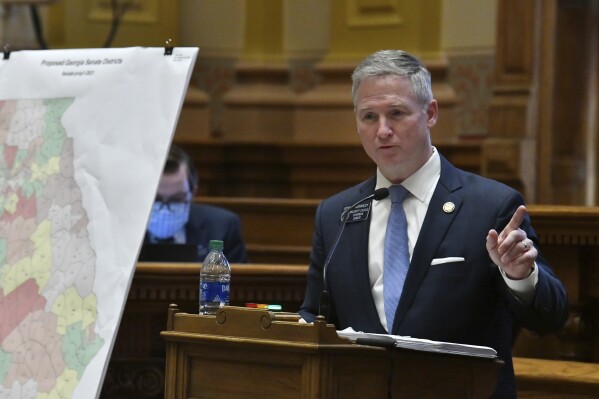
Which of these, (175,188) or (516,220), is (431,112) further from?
(175,188)

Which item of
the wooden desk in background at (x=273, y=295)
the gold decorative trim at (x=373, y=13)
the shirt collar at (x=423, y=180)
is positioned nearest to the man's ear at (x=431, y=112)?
the shirt collar at (x=423, y=180)

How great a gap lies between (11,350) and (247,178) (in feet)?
14.2

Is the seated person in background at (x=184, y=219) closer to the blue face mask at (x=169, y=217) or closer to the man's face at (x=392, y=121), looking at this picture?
the blue face mask at (x=169, y=217)

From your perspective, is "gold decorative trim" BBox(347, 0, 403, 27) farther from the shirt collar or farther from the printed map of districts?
the shirt collar

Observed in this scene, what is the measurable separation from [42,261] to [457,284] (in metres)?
1.13

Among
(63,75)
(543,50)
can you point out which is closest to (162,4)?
(543,50)

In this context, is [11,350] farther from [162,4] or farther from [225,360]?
[162,4]

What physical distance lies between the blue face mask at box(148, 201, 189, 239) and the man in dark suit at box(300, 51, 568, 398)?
8.71 ft

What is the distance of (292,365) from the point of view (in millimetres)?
2562

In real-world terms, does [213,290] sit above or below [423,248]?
below

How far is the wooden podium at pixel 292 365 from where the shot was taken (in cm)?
252

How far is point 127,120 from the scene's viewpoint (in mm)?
3238

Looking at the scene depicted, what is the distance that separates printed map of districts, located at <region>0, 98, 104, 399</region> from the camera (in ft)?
10.3

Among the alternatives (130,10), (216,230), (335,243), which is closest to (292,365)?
(335,243)
